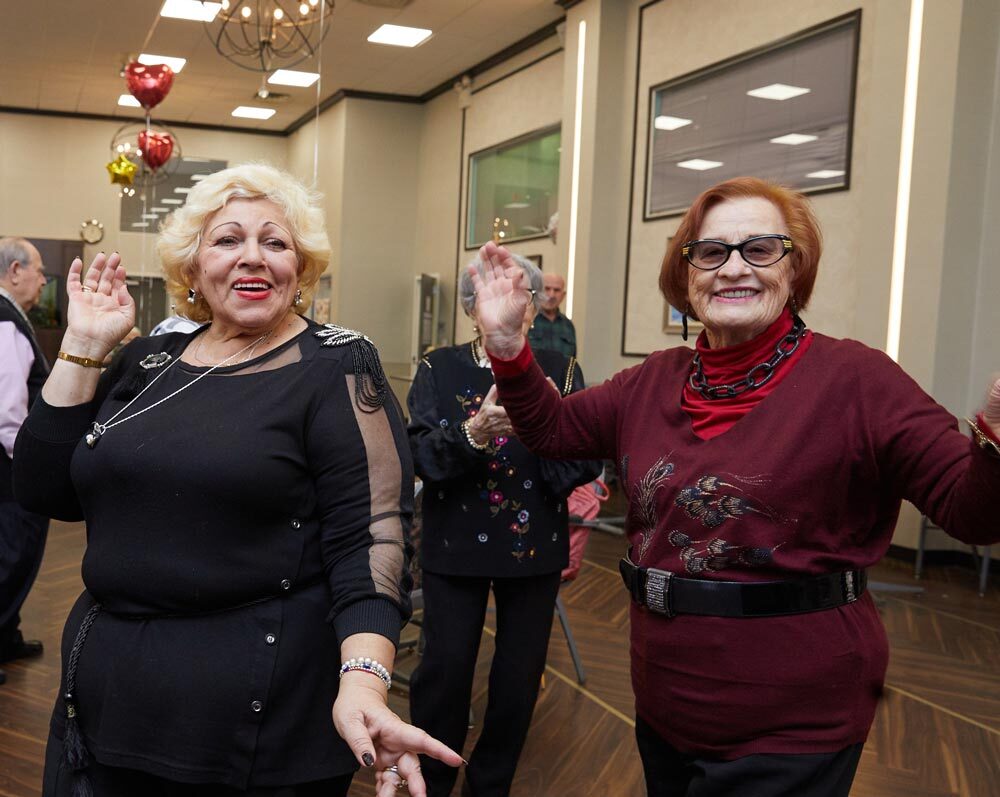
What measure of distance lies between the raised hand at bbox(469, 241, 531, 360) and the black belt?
1.61 ft

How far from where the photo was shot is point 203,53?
11.5 meters

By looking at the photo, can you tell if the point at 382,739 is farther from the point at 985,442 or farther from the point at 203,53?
the point at 203,53

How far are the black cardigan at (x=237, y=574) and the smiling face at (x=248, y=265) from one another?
0.15 metres

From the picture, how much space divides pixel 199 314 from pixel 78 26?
1051cm

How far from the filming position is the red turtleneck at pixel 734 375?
5.13 ft

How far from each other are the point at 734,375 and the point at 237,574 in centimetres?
85

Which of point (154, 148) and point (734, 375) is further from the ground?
point (154, 148)

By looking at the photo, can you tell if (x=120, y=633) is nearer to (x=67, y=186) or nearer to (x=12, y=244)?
(x=12, y=244)

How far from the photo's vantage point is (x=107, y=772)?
1465mm

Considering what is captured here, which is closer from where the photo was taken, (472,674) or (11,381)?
(472,674)

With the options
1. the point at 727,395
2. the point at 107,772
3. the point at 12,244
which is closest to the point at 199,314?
the point at 107,772

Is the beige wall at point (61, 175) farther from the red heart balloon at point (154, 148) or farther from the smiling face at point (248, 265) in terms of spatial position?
the smiling face at point (248, 265)

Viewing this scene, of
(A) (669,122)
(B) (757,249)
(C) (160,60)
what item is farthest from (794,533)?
(C) (160,60)

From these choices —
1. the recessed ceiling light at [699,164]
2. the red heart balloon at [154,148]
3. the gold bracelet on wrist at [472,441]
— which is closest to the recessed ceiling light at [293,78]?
the red heart balloon at [154,148]
